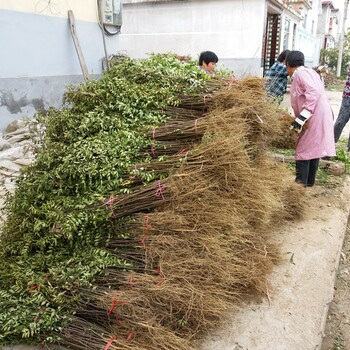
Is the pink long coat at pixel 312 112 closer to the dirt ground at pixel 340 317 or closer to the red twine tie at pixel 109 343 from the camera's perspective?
the dirt ground at pixel 340 317

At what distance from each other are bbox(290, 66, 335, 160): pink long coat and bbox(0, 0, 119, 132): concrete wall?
353 cm

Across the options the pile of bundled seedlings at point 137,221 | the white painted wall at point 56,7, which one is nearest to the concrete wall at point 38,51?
the white painted wall at point 56,7

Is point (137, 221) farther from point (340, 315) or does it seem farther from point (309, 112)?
point (309, 112)

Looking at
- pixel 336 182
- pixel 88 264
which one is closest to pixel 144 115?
pixel 88 264

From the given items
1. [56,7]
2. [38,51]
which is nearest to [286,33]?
[56,7]

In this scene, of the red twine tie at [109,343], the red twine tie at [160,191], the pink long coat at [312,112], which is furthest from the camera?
the pink long coat at [312,112]

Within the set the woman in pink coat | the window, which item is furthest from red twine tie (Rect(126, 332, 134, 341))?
the window

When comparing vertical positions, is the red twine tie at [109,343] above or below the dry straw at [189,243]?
below

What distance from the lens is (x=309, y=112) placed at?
3.67 m

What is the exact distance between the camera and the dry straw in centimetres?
192

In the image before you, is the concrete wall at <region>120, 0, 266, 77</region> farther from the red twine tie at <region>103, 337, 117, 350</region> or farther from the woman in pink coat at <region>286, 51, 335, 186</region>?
the red twine tie at <region>103, 337, 117, 350</region>

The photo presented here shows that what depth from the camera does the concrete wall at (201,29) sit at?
1227 cm

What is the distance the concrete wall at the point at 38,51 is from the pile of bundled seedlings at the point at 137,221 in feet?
11.4

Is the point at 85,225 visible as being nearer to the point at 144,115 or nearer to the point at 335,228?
the point at 144,115
